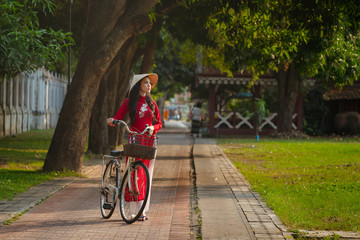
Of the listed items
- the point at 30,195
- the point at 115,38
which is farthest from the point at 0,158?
the point at 30,195

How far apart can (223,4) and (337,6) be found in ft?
8.74

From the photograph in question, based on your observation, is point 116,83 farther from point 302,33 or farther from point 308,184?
point 308,184

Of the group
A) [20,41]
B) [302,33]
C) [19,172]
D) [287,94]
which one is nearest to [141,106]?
[20,41]

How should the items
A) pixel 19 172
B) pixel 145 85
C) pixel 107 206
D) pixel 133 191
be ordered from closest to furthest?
pixel 133 191 < pixel 107 206 < pixel 145 85 < pixel 19 172

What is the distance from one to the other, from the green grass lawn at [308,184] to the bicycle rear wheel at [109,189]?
2142 mm

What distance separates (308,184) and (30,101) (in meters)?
25.0

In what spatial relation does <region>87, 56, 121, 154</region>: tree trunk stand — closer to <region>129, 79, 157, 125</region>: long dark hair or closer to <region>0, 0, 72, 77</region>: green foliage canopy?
<region>0, 0, 72, 77</region>: green foliage canopy

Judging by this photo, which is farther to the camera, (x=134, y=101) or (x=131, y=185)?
(x=134, y=101)

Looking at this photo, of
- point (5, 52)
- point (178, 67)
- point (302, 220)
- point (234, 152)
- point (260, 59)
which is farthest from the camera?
point (178, 67)

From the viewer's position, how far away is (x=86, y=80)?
11875 mm

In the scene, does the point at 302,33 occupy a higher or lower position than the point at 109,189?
higher

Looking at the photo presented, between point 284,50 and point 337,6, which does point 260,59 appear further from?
point 337,6

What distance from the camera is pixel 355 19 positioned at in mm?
12086

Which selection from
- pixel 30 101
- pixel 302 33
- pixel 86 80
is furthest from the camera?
pixel 30 101
